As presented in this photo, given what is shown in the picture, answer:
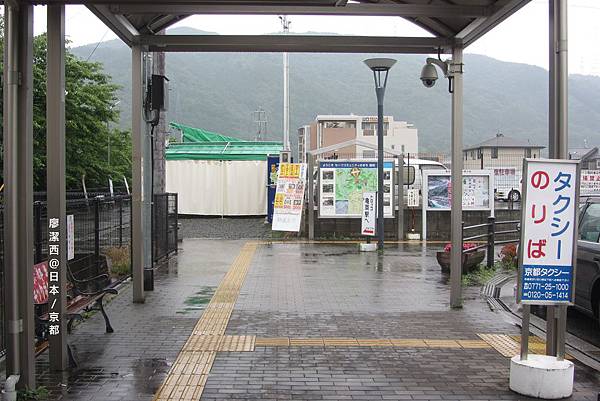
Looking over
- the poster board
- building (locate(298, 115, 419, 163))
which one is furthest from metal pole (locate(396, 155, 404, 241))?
building (locate(298, 115, 419, 163))

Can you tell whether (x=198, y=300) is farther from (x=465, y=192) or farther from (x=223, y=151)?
(x=223, y=151)

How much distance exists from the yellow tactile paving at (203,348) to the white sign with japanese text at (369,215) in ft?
20.8

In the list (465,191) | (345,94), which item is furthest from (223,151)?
(345,94)

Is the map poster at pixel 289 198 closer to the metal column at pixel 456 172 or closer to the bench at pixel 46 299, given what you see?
the metal column at pixel 456 172

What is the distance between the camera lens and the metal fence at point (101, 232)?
6762 mm

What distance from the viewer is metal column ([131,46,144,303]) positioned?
8781 millimetres

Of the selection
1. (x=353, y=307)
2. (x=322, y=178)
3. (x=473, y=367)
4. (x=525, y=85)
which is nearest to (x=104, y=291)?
(x=353, y=307)

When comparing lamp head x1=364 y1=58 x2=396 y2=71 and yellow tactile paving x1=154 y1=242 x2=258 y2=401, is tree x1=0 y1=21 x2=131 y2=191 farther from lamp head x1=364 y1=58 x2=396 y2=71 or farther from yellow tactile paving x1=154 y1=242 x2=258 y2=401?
yellow tactile paving x1=154 y1=242 x2=258 y2=401

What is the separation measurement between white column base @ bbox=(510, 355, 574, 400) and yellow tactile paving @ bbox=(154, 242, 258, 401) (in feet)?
8.69

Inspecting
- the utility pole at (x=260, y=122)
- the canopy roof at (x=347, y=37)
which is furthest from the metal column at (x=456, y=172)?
the utility pole at (x=260, y=122)

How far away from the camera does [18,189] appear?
504 centimetres

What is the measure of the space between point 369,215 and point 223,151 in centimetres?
1105

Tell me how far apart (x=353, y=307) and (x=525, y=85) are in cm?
15579

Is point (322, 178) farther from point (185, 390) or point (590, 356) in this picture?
point (185, 390)
